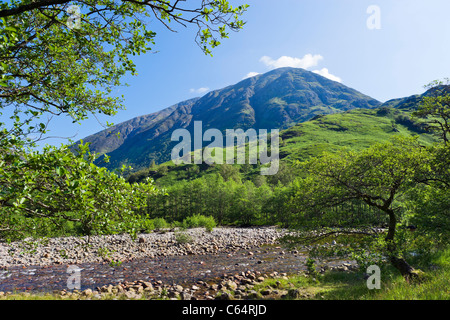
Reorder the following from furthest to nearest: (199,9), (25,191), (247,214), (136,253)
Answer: (247,214) → (136,253) → (199,9) → (25,191)

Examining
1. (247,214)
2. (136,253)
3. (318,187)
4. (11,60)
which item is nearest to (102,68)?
(11,60)

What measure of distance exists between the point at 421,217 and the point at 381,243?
15.3 feet

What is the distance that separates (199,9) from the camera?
573 cm

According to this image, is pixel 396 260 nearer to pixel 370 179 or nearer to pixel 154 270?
pixel 370 179

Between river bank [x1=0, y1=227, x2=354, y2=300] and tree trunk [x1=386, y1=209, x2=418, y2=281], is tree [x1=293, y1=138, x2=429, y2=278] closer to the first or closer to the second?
tree trunk [x1=386, y1=209, x2=418, y2=281]

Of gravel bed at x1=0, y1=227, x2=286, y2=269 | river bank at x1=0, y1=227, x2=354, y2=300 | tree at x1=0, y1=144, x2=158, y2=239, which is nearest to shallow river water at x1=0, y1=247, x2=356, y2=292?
river bank at x1=0, y1=227, x2=354, y2=300

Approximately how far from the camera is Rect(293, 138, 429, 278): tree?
12.9m

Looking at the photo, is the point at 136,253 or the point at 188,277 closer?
the point at 188,277

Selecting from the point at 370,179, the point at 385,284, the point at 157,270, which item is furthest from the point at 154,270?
the point at 370,179

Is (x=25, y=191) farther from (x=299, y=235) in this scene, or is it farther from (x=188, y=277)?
(x=188, y=277)

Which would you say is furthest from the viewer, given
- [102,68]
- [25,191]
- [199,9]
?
[102,68]

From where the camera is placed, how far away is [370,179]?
13188mm

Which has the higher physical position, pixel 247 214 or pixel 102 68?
pixel 102 68
